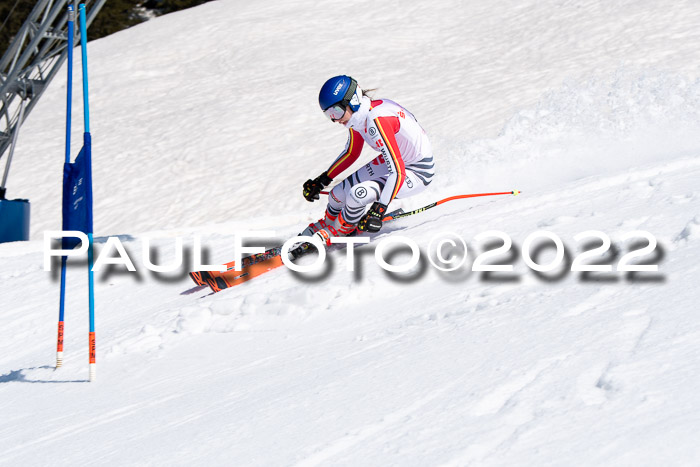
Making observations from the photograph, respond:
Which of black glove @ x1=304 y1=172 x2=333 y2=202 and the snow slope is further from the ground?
black glove @ x1=304 y1=172 x2=333 y2=202

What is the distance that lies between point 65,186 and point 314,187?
2402 mm

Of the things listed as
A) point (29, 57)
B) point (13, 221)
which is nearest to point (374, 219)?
point (13, 221)

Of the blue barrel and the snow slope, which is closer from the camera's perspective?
the snow slope

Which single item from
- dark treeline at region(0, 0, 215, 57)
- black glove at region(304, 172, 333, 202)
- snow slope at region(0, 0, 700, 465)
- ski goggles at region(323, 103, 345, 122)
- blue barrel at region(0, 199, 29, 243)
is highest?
dark treeline at region(0, 0, 215, 57)

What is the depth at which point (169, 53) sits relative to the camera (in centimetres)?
2117

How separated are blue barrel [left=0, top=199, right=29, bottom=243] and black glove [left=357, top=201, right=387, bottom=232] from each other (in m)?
6.84

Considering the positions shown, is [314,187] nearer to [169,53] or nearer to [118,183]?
[118,183]

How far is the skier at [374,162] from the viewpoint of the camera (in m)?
5.78

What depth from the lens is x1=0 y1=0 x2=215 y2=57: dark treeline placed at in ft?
131
